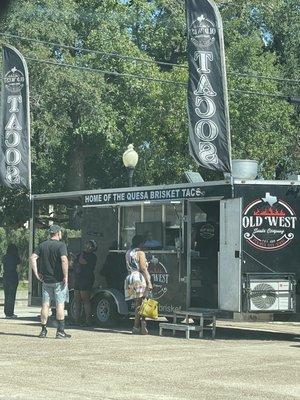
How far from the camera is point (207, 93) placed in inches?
702

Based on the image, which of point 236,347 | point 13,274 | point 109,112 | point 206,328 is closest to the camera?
point 236,347

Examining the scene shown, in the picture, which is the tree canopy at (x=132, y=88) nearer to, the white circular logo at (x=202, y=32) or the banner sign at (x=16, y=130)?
the banner sign at (x=16, y=130)

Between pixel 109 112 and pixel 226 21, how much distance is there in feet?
22.7

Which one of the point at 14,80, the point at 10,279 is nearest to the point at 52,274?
the point at 10,279

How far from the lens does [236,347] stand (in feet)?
49.9

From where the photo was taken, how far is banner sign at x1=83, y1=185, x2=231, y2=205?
1691 centimetres

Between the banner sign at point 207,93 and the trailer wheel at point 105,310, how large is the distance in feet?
11.2

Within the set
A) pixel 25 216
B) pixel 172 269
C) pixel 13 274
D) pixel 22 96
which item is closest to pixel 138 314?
pixel 172 269

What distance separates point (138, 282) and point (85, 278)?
1.81 metres

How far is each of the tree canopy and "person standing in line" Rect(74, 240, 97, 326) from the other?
11.3 m

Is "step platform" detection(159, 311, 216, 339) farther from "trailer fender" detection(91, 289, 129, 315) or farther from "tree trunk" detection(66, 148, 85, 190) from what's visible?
"tree trunk" detection(66, 148, 85, 190)

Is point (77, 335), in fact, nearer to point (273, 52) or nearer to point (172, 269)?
point (172, 269)

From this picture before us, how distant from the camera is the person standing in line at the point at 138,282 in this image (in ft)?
56.9

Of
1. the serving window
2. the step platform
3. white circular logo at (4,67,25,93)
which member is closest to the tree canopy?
white circular logo at (4,67,25,93)
